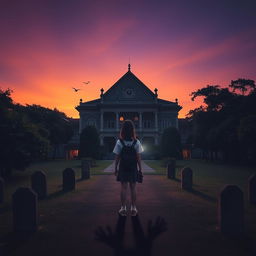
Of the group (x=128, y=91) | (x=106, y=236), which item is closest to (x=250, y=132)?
(x=106, y=236)

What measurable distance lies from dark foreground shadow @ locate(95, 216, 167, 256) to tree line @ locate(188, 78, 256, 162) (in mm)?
21246

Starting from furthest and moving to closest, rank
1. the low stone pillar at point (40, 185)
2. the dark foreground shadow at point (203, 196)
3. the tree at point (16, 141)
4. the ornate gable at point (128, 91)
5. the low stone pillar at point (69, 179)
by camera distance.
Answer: the ornate gable at point (128, 91) → the tree at point (16, 141) → the low stone pillar at point (69, 179) → the low stone pillar at point (40, 185) → the dark foreground shadow at point (203, 196)

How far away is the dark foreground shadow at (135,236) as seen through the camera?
3956mm

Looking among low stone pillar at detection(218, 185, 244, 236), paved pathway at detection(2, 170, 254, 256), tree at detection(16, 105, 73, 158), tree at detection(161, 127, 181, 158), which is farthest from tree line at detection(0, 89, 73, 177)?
tree at detection(16, 105, 73, 158)

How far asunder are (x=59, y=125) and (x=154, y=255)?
144ft

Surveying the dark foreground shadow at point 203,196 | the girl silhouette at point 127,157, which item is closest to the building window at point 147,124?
the dark foreground shadow at point 203,196

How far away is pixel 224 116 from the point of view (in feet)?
102

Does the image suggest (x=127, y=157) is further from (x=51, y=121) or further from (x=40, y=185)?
(x=51, y=121)

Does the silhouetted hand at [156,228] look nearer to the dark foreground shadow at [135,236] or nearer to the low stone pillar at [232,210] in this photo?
the dark foreground shadow at [135,236]

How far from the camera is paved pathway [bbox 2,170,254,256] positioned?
401 centimetres

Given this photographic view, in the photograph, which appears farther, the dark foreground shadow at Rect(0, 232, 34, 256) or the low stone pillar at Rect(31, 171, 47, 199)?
the low stone pillar at Rect(31, 171, 47, 199)

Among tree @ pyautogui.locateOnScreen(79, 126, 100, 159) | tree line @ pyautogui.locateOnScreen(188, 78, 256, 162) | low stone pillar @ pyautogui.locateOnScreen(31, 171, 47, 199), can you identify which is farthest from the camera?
tree @ pyautogui.locateOnScreen(79, 126, 100, 159)

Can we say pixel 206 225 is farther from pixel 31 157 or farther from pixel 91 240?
pixel 31 157

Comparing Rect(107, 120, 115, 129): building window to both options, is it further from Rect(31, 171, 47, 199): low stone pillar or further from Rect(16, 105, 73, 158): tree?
Rect(31, 171, 47, 199): low stone pillar
